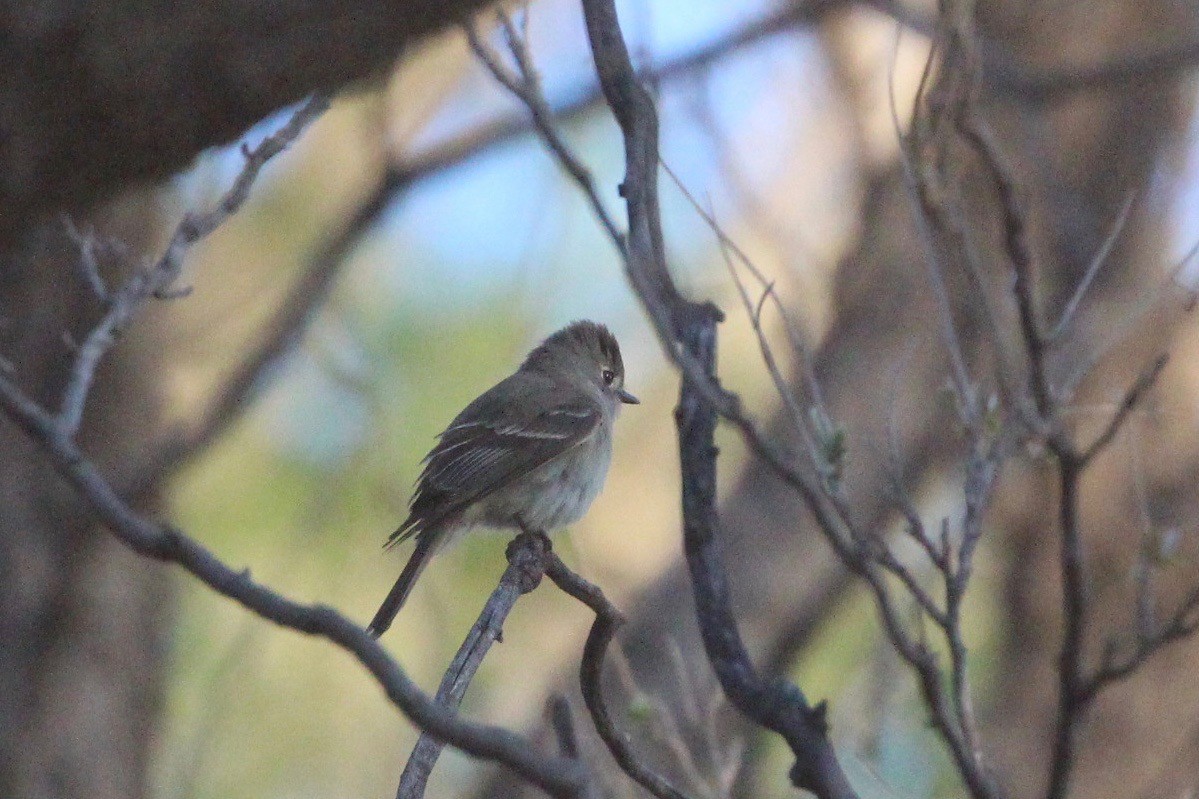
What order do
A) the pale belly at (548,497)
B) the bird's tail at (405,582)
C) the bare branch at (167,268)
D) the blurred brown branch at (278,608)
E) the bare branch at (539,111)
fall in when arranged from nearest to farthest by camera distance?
the blurred brown branch at (278,608)
the bare branch at (539,111)
the bare branch at (167,268)
the bird's tail at (405,582)
the pale belly at (548,497)

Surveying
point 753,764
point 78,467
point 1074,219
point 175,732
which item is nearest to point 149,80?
point 78,467

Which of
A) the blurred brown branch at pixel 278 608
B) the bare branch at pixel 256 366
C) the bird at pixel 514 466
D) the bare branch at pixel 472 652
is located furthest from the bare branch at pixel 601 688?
the bare branch at pixel 256 366

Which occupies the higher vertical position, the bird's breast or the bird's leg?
the bird's breast

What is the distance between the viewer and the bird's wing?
4.95m

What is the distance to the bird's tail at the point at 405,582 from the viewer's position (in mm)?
4344

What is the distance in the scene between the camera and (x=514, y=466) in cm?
515

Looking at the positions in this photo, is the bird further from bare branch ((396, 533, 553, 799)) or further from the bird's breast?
bare branch ((396, 533, 553, 799))

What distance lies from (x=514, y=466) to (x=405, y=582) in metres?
0.77

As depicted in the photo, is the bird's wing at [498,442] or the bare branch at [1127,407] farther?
the bird's wing at [498,442]

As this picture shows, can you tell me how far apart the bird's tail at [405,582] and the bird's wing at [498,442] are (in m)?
0.06

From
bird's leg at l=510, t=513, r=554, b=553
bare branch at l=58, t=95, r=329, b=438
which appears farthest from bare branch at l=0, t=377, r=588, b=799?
bird's leg at l=510, t=513, r=554, b=553

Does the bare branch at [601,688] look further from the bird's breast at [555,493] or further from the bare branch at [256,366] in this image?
the bare branch at [256,366]

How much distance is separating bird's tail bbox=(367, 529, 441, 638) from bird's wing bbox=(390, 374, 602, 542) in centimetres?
6

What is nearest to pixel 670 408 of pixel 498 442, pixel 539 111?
pixel 498 442
